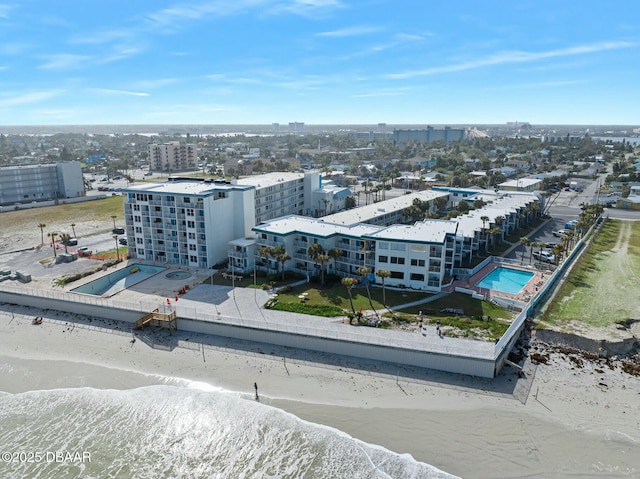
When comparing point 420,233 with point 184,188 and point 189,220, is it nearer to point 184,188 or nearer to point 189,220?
point 189,220

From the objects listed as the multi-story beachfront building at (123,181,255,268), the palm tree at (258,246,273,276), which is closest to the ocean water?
the palm tree at (258,246,273,276)

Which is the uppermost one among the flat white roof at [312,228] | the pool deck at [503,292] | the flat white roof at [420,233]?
the flat white roof at [420,233]

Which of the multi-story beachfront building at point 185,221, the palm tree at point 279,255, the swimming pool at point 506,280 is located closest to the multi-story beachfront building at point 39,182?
the multi-story beachfront building at point 185,221

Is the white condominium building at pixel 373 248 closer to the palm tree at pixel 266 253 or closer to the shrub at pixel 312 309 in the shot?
the palm tree at pixel 266 253

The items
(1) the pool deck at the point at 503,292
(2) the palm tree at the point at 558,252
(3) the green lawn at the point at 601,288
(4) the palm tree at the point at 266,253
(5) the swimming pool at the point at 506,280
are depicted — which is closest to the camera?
(3) the green lawn at the point at 601,288

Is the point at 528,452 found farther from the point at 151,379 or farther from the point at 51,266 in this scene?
Result: the point at 51,266

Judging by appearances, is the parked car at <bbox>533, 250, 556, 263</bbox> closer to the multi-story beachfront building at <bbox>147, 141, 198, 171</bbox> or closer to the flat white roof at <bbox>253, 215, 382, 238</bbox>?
the flat white roof at <bbox>253, 215, 382, 238</bbox>
